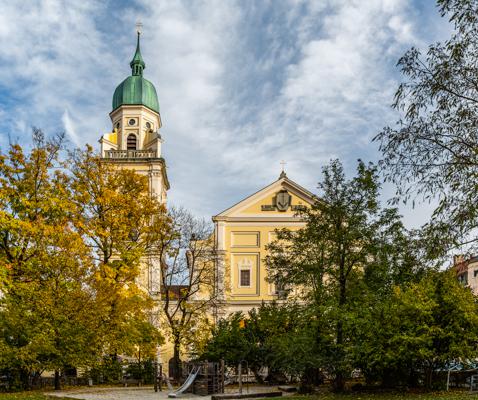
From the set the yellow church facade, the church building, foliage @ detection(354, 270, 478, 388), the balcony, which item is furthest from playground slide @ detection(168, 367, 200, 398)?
the balcony

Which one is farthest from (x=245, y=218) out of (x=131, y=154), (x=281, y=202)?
(x=131, y=154)

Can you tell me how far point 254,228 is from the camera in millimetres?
47938

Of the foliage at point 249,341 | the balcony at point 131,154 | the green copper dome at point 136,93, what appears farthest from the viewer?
the green copper dome at point 136,93

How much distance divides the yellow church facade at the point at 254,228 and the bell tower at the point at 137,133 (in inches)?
248

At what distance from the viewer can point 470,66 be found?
1382 cm

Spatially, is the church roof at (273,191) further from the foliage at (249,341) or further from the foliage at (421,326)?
A: the foliage at (421,326)

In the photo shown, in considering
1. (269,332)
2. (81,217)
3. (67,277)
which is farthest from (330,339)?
(81,217)

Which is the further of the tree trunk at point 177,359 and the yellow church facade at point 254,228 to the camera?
the yellow church facade at point 254,228

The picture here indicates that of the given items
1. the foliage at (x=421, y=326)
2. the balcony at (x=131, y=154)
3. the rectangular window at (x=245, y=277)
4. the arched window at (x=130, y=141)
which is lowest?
the foliage at (x=421, y=326)

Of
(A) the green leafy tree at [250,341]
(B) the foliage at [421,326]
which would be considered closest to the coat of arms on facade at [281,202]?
(A) the green leafy tree at [250,341]

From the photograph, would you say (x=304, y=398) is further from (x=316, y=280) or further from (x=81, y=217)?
(x=81, y=217)

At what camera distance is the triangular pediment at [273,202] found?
157ft

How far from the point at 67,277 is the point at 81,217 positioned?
Answer: 4005 mm

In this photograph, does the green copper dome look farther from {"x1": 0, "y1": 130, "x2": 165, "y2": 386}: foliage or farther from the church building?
{"x1": 0, "y1": 130, "x2": 165, "y2": 386}: foliage
